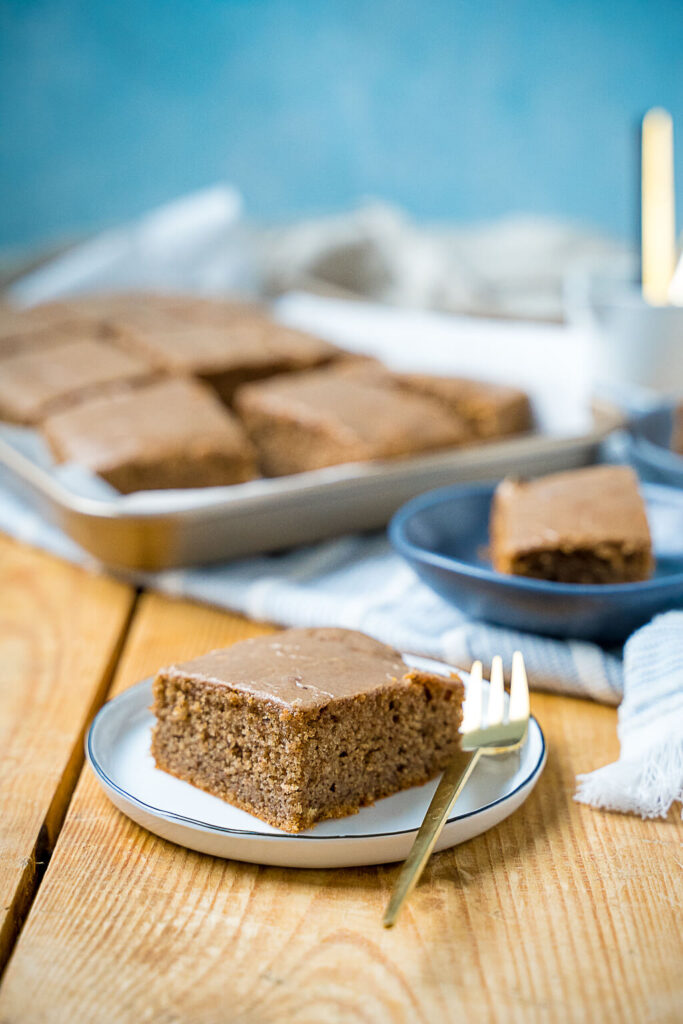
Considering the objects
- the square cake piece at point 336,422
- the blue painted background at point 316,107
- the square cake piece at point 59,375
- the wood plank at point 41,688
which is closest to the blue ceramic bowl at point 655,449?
the square cake piece at point 336,422

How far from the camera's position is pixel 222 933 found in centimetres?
84

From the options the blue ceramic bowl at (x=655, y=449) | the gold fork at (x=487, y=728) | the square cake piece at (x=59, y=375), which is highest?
the gold fork at (x=487, y=728)

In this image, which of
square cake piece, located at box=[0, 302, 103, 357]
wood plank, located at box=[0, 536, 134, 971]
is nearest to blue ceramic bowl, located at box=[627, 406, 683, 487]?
wood plank, located at box=[0, 536, 134, 971]

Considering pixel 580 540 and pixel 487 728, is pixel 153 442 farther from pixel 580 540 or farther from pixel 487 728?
pixel 487 728

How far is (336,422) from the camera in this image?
6.28ft

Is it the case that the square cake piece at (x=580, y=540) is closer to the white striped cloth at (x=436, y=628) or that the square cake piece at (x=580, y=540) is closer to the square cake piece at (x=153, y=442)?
the white striped cloth at (x=436, y=628)

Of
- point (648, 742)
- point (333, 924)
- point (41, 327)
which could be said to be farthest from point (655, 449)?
point (41, 327)

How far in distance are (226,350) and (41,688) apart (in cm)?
120

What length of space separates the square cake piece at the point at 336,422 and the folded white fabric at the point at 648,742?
0.79m

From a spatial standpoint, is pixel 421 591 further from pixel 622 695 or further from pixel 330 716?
pixel 330 716

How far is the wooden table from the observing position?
29.9 inches

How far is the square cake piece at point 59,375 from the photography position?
6.82 feet

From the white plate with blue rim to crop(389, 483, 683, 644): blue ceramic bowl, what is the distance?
217mm

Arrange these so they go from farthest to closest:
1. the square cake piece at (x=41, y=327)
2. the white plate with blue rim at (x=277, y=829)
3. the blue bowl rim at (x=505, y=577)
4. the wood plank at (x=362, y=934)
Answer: the square cake piece at (x=41, y=327) < the blue bowl rim at (x=505, y=577) < the white plate with blue rim at (x=277, y=829) < the wood plank at (x=362, y=934)
